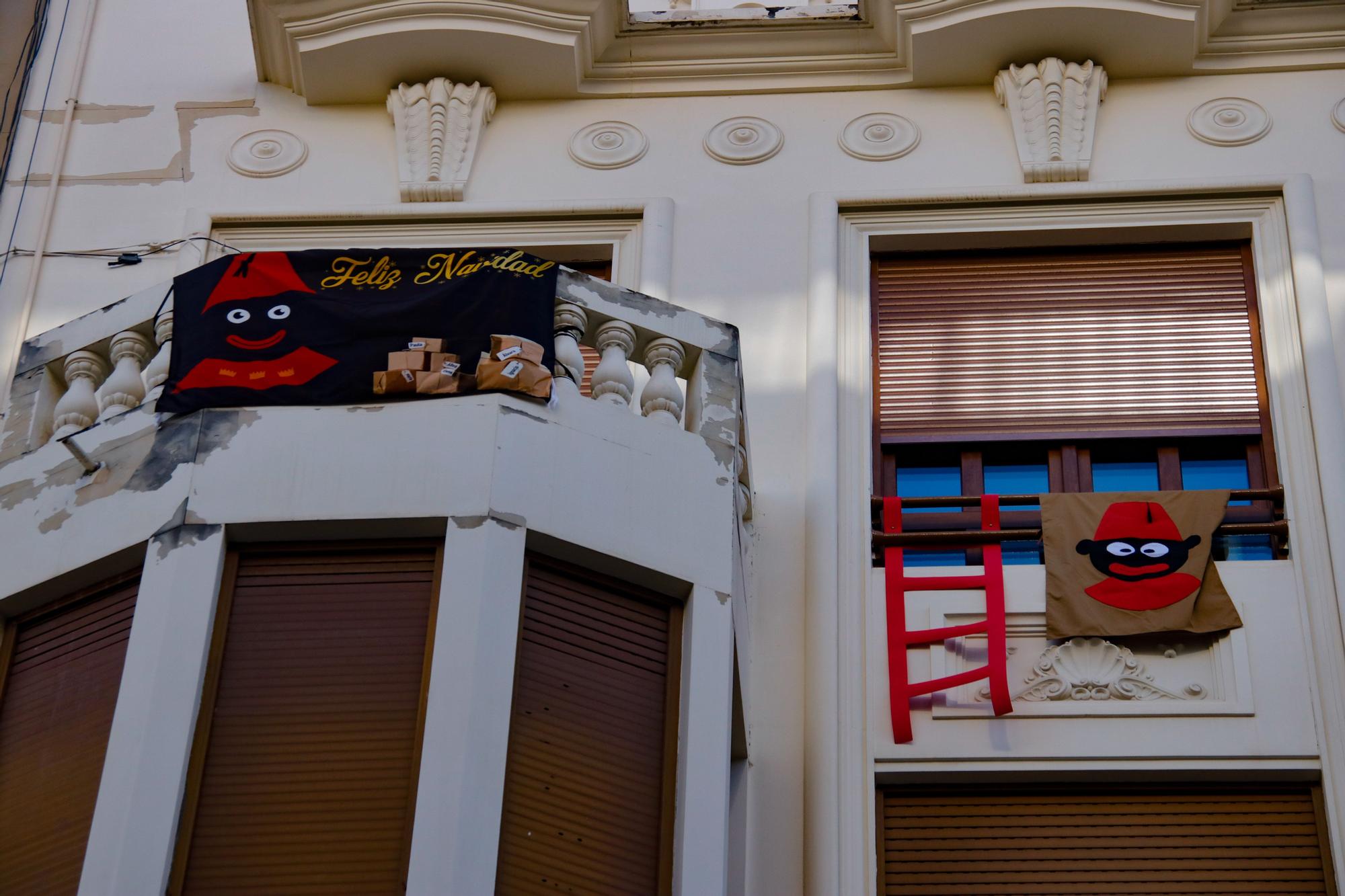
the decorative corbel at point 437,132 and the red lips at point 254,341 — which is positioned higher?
the decorative corbel at point 437,132

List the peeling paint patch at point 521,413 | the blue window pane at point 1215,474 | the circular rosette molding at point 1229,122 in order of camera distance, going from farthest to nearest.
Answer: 1. the circular rosette molding at point 1229,122
2. the blue window pane at point 1215,474
3. the peeling paint patch at point 521,413

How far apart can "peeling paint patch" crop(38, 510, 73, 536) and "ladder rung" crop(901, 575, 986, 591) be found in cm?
458

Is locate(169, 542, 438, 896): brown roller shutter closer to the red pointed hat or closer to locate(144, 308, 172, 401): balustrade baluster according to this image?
locate(144, 308, 172, 401): balustrade baluster

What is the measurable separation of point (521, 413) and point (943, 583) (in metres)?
3.10

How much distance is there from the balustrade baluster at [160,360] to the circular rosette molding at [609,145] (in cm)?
415

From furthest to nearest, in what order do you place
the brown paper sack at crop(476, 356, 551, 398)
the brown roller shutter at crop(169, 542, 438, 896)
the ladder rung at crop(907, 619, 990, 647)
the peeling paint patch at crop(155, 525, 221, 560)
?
the ladder rung at crop(907, 619, 990, 647) < the brown paper sack at crop(476, 356, 551, 398) < the peeling paint patch at crop(155, 525, 221, 560) < the brown roller shutter at crop(169, 542, 438, 896)

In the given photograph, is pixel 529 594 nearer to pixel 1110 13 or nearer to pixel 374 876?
pixel 374 876

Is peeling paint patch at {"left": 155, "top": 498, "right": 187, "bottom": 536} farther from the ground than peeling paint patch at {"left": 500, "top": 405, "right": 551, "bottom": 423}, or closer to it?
closer to it

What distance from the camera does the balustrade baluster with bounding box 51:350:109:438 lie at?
9773 millimetres

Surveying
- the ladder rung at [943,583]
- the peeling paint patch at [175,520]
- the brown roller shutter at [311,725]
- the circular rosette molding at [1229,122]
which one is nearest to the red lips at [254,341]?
the peeling paint patch at [175,520]

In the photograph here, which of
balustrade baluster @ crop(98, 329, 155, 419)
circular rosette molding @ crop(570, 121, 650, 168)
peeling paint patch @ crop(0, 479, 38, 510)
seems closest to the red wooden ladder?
A: circular rosette molding @ crop(570, 121, 650, 168)

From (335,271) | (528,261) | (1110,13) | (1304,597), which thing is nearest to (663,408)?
(528,261)

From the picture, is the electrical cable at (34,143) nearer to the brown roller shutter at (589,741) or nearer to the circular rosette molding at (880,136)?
the circular rosette molding at (880,136)

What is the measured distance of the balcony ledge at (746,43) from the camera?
1295cm
